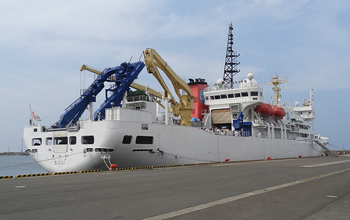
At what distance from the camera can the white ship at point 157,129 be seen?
21.2 meters

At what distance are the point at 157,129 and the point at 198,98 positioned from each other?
1733 centimetres

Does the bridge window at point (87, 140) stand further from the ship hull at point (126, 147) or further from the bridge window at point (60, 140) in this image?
the bridge window at point (60, 140)

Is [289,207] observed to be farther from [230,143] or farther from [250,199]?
[230,143]

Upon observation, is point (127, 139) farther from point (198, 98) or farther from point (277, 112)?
point (277, 112)

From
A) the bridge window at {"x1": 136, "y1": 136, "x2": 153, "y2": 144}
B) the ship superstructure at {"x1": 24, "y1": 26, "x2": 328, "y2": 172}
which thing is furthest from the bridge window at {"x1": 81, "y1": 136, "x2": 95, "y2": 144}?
the bridge window at {"x1": 136, "y1": 136, "x2": 153, "y2": 144}

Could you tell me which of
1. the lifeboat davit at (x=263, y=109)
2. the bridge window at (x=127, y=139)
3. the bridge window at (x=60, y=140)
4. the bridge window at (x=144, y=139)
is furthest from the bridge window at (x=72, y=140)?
the lifeboat davit at (x=263, y=109)

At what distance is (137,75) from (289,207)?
21946 mm

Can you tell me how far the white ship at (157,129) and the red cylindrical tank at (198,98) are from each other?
0.41 feet

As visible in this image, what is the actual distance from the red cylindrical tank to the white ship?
125 millimetres

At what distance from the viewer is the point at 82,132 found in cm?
A: 2145

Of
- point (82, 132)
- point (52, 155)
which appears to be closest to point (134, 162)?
point (82, 132)

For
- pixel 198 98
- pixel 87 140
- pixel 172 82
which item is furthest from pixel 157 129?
pixel 198 98

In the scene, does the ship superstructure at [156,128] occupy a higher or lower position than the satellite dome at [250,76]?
lower

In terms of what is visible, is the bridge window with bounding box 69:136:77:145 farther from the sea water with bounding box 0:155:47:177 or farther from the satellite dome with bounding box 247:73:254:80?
the satellite dome with bounding box 247:73:254:80
